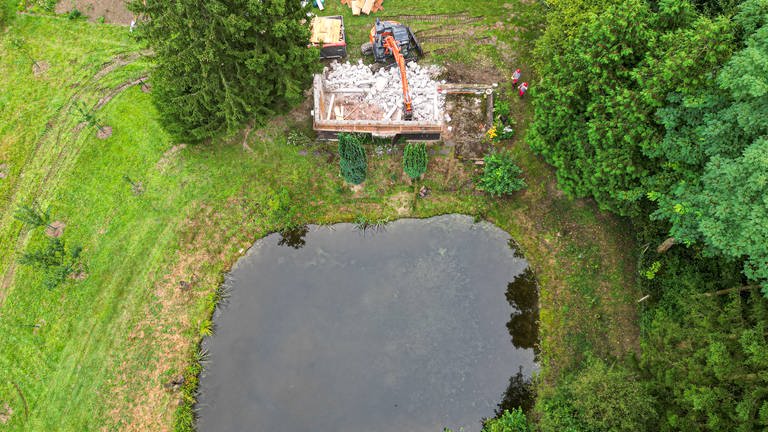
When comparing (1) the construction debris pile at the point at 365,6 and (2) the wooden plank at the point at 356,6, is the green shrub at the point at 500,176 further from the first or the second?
(2) the wooden plank at the point at 356,6

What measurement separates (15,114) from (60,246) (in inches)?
402

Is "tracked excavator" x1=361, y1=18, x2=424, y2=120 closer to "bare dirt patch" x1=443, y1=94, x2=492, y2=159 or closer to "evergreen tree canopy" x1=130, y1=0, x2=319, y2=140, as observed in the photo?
"bare dirt patch" x1=443, y1=94, x2=492, y2=159

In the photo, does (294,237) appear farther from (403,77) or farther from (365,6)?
(365,6)

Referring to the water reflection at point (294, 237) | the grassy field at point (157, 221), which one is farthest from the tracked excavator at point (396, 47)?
the water reflection at point (294, 237)

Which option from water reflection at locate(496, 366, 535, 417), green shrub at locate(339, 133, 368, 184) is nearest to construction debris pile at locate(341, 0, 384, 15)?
green shrub at locate(339, 133, 368, 184)

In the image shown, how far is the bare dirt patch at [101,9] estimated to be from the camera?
2717 centimetres

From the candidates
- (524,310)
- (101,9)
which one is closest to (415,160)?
(524,310)

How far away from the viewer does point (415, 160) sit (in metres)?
21.2

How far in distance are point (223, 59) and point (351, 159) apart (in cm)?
→ 729

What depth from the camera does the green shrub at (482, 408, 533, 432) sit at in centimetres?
1762

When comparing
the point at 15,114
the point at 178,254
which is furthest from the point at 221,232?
the point at 15,114

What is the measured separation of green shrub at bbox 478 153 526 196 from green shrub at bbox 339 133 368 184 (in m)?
6.06

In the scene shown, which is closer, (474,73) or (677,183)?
(677,183)

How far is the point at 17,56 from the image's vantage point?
1042 inches
